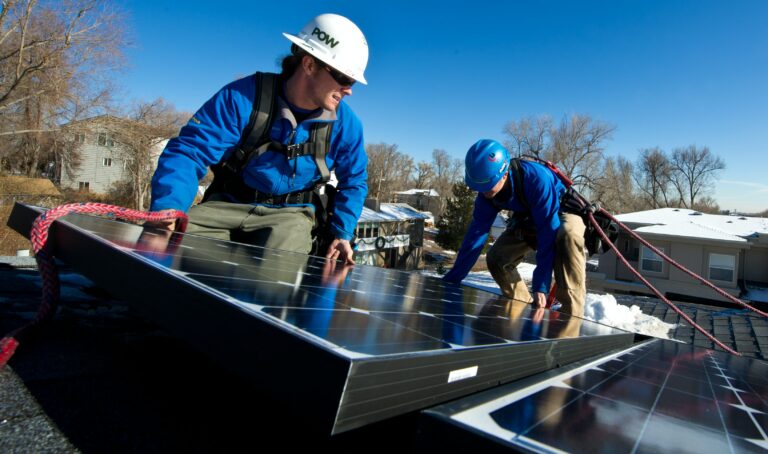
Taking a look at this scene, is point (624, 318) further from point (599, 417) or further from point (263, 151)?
point (599, 417)

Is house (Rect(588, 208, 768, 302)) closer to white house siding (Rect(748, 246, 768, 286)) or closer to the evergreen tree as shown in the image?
white house siding (Rect(748, 246, 768, 286))

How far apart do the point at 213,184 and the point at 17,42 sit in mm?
24474

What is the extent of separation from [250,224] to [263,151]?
0.64m

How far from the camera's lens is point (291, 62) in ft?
11.3

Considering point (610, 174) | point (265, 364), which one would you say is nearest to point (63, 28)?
point (265, 364)

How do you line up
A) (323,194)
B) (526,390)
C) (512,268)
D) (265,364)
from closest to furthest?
(265,364) → (526,390) → (323,194) → (512,268)

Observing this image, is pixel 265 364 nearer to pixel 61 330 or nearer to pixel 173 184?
pixel 61 330

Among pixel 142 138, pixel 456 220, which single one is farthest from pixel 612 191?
pixel 142 138

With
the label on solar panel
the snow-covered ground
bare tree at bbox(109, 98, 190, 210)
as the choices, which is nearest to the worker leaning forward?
the label on solar panel

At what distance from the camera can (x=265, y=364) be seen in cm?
74

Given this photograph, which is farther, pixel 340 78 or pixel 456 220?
pixel 456 220

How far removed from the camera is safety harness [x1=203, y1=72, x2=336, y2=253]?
3.30 metres

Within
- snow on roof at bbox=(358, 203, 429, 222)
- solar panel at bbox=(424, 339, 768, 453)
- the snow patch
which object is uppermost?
snow on roof at bbox=(358, 203, 429, 222)

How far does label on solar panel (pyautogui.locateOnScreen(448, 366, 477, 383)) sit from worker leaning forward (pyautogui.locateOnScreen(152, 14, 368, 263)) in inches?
94.3
